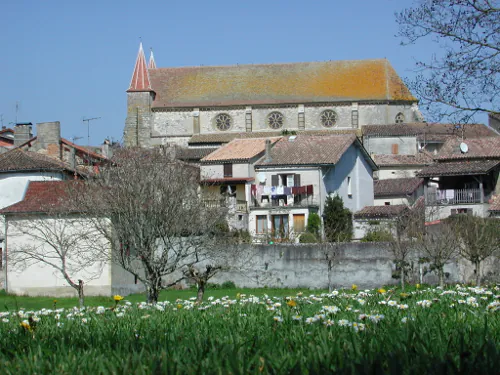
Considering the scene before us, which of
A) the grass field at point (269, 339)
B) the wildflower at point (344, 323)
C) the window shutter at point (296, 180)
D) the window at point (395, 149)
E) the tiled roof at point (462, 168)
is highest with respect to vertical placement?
the window at point (395, 149)

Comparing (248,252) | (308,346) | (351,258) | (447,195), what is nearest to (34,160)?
(248,252)

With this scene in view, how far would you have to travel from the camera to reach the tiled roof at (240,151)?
51403 millimetres

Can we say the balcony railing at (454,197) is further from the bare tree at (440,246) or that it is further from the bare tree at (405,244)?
the bare tree at (440,246)

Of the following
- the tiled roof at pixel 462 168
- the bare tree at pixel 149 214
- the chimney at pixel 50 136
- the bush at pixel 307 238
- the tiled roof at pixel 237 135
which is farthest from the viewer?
the tiled roof at pixel 237 135

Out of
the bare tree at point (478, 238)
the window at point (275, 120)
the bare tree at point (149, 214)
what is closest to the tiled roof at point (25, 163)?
the bare tree at point (149, 214)

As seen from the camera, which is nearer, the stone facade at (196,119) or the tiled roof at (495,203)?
the tiled roof at (495,203)

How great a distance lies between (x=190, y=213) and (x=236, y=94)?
206ft

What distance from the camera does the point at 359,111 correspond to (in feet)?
277

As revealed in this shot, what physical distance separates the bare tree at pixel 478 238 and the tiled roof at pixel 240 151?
2043 cm

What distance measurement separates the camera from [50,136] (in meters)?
43.6

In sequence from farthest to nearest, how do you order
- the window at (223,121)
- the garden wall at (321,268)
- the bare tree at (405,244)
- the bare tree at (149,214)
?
the window at (223,121), the garden wall at (321,268), the bare tree at (405,244), the bare tree at (149,214)

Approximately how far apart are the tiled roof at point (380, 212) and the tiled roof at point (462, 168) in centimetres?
391

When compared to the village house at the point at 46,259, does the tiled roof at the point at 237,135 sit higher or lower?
higher

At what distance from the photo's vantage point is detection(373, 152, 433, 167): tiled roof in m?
69.5
